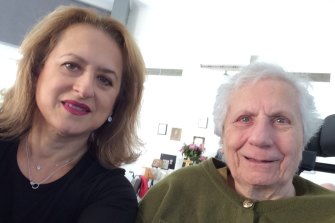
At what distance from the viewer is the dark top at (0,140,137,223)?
4.03 ft

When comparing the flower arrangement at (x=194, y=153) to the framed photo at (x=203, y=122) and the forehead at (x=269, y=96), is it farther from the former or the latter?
the forehead at (x=269, y=96)

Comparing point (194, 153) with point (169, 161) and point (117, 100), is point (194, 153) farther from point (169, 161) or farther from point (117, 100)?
point (117, 100)

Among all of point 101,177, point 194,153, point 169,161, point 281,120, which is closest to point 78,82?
point 101,177

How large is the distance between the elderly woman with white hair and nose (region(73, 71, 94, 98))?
0.51m

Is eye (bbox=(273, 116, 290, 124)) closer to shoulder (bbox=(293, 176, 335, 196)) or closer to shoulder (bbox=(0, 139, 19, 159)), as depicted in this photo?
shoulder (bbox=(293, 176, 335, 196))

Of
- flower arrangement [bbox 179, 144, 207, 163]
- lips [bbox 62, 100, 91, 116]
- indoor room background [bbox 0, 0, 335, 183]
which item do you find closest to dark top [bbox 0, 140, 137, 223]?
lips [bbox 62, 100, 91, 116]

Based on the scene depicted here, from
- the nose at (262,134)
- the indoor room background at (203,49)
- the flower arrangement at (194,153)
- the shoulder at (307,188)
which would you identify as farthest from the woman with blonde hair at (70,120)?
the indoor room background at (203,49)

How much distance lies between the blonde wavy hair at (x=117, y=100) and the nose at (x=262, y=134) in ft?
1.74

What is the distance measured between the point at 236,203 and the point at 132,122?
573 millimetres

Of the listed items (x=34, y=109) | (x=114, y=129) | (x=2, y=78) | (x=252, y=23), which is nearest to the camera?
(x=34, y=109)

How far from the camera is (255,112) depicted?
1324mm

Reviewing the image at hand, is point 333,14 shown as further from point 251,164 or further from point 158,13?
point 251,164

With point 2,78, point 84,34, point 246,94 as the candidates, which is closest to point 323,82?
point 246,94

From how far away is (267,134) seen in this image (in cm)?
129
